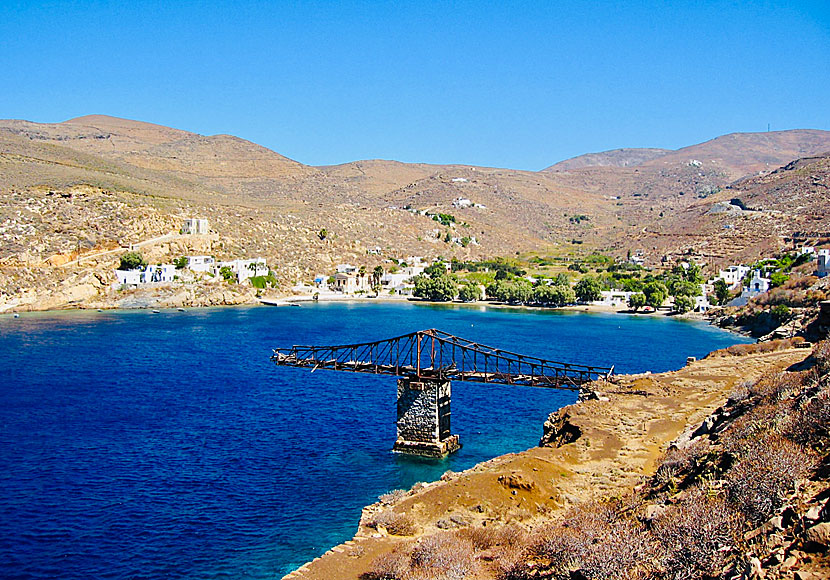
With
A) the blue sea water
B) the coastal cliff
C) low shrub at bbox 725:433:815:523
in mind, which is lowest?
the blue sea water

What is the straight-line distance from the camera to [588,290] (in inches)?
4377

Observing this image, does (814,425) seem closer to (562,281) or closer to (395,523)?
(395,523)

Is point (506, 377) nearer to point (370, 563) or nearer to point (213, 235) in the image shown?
point (370, 563)

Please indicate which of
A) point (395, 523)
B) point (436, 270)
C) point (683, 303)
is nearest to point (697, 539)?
point (395, 523)

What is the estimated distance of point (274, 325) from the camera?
273 feet

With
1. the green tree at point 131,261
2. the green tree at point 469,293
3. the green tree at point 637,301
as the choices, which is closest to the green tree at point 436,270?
the green tree at point 469,293

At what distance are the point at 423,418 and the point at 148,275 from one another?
8026cm

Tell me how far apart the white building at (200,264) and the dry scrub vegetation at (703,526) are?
97.0 meters

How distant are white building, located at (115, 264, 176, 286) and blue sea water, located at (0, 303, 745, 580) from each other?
2740 centimetres

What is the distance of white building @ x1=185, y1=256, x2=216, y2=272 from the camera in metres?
108

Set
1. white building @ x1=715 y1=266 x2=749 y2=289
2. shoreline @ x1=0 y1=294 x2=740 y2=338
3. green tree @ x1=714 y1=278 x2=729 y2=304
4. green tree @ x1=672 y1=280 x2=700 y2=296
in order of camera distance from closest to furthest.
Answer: shoreline @ x1=0 y1=294 x2=740 y2=338 < green tree @ x1=714 y1=278 x2=729 y2=304 < green tree @ x1=672 y1=280 x2=700 y2=296 < white building @ x1=715 y1=266 x2=749 y2=289

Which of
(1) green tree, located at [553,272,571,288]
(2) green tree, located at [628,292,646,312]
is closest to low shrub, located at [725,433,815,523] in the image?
(2) green tree, located at [628,292,646,312]

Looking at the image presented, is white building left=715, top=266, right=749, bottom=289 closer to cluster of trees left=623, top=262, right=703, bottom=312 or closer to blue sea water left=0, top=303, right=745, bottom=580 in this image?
cluster of trees left=623, top=262, right=703, bottom=312

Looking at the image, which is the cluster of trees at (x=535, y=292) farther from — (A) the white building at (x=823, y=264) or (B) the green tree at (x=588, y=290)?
(A) the white building at (x=823, y=264)
